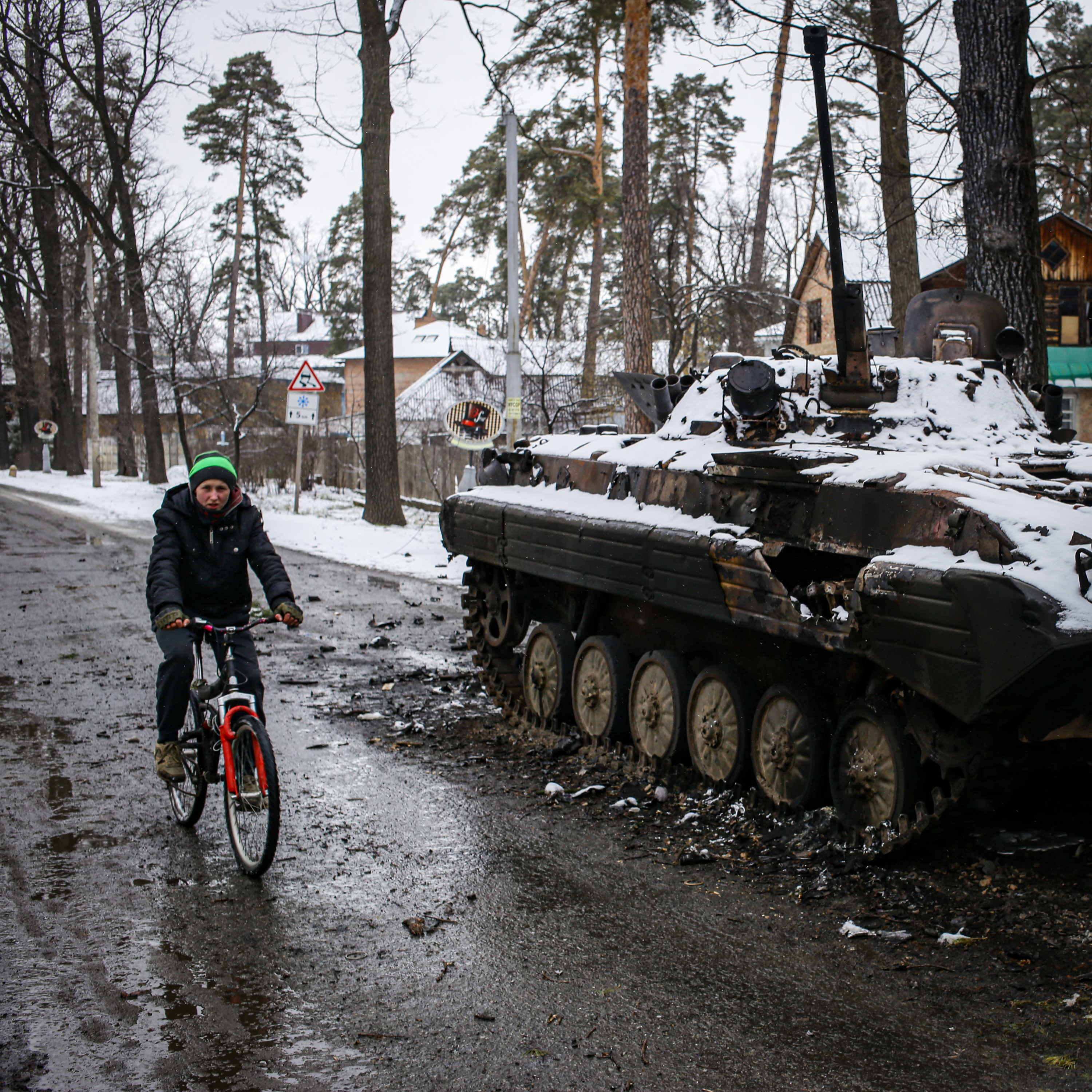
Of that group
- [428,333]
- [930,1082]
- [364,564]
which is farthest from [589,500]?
[428,333]

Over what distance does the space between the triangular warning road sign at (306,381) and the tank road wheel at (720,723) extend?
13.9m

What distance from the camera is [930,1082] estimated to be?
3.22m

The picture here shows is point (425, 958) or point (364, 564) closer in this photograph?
point (425, 958)

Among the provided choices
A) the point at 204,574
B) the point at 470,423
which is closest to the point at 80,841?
the point at 204,574

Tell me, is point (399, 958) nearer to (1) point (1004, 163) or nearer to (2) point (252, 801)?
(2) point (252, 801)

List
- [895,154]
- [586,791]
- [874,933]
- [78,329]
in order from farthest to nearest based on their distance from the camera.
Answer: [78,329] → [895,154] → [586,791] → [874,933]

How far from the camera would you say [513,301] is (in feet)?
51.8

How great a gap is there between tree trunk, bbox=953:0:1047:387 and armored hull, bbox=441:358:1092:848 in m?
3.23

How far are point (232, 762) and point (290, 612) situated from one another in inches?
25.4

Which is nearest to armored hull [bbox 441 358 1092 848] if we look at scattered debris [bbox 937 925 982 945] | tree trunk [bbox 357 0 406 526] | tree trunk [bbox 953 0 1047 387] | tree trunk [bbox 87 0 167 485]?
scattered debris [bbox 937 925 982 945]

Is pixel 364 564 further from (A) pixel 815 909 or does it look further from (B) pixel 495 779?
(A) pixel 815 909

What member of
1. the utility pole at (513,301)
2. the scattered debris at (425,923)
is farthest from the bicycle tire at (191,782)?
the utility pole at (513,301)

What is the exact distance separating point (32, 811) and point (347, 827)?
1.49m

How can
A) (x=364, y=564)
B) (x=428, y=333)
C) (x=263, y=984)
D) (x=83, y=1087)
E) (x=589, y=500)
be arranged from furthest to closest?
(x=428, y=333), (x=364, y=564), (x=589, y=500), (x=263, y=984), (x=83, y=1087)
